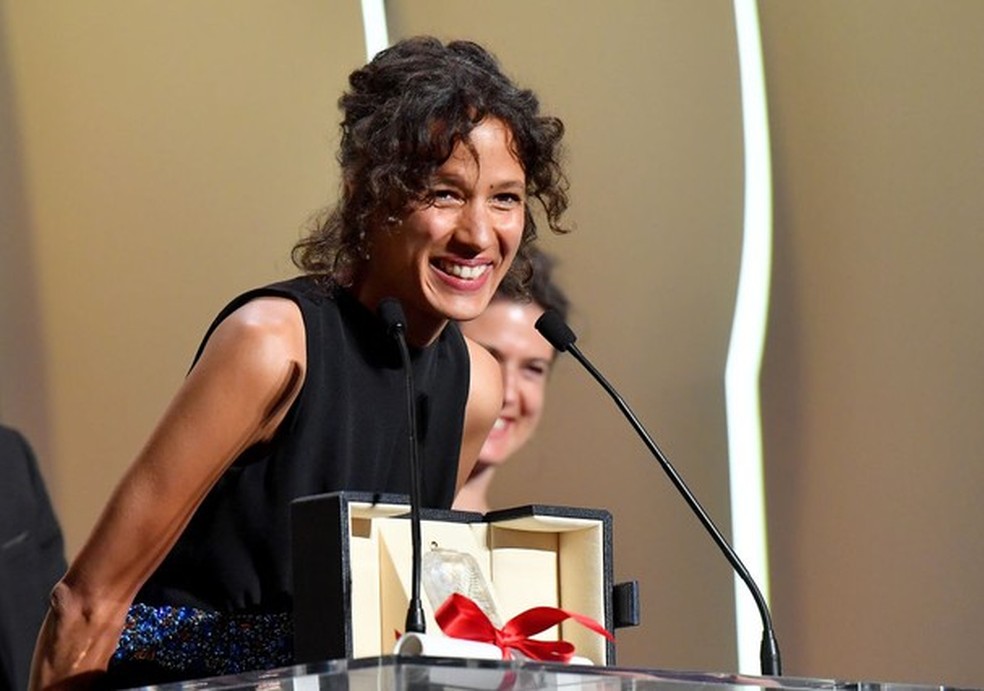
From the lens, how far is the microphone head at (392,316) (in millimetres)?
1461

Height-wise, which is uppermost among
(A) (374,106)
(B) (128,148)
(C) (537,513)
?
(B) (128,148)

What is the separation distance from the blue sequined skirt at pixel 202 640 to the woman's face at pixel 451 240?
1.19 ft

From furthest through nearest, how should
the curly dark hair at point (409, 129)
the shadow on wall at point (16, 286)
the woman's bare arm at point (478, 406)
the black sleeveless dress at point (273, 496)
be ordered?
the shadow on wall at point (16, 286) < the woman's bare arm at point (478, 406) < the curly dark hair at point (409, 129) < the black sleeveless dress at point (273, 496)

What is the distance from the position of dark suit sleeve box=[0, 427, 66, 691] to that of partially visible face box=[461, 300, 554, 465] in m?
0.68

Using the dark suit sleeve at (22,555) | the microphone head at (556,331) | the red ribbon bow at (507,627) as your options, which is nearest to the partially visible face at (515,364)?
the dark suit sleeve at (22,555)

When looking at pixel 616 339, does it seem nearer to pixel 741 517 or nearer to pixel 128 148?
pixel 741 517

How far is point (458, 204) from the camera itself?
1.70 metres

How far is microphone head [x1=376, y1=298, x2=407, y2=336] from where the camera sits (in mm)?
1461

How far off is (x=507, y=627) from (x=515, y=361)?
1501mm

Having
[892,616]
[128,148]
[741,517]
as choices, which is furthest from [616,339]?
[128,148]

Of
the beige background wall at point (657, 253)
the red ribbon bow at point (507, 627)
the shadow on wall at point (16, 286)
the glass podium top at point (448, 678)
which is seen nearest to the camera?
the glass podium top at point (448, 678)

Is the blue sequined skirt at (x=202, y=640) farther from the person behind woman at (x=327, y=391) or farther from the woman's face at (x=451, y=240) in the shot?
the woman's face at (x=451, y=240)

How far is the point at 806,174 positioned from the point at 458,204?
0.97m

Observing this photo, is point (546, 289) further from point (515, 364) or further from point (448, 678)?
point (448, 678)
